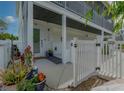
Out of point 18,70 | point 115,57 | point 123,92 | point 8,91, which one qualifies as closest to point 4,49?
point 18,70

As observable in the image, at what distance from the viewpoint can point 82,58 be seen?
5.18 metres

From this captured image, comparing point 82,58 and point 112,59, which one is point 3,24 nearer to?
point 82,58

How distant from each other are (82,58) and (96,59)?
1.26 metres

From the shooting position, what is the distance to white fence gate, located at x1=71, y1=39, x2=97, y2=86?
15.4 feet

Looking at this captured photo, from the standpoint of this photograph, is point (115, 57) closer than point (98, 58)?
Yes

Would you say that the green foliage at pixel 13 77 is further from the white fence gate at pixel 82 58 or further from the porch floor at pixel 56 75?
the white fence gate at pixel 82 58

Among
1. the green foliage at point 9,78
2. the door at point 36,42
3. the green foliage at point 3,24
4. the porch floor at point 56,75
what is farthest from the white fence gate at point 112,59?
the green foliage at point 3,24

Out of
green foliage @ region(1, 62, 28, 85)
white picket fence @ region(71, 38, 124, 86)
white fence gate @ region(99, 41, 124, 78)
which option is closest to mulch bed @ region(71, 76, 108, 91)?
white picket fence @ region(71, 38, 124, 86)

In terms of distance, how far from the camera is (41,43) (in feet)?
40.8

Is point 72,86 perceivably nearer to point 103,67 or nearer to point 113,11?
point 103,67

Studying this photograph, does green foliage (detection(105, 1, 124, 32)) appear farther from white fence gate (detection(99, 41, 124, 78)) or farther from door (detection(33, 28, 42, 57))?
door (detection(33, 28, 42, 57))

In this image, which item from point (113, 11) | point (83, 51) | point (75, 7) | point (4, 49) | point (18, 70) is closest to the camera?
point (113, 11)

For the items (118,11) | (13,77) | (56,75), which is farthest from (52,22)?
(118,11)

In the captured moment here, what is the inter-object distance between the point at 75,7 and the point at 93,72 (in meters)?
7.06
